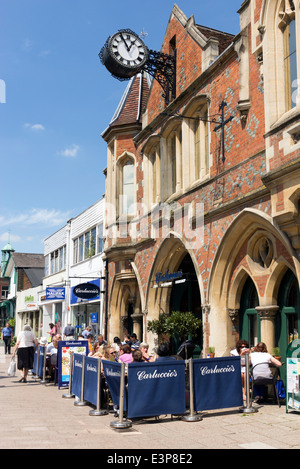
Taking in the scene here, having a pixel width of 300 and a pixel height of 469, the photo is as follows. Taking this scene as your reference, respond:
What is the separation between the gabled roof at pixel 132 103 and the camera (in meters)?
21.3

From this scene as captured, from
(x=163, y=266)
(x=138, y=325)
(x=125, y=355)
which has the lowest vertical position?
(x=125, y=355)

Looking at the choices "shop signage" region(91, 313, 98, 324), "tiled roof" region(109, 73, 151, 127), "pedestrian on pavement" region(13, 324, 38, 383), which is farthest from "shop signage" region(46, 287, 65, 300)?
"pedestrian on pavement" region(13, 324, 38, 383)

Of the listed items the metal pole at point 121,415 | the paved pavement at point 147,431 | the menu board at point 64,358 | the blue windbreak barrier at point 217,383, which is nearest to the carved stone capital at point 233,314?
the paved pavement at point 147,431

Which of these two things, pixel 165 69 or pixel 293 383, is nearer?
pixel 293 383

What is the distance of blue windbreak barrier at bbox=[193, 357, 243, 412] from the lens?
941 cm

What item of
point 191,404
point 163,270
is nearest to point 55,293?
point 163,270

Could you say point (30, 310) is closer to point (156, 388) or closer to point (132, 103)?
point (132, 103)

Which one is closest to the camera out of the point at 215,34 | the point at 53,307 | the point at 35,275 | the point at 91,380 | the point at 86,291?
the point at 91,380

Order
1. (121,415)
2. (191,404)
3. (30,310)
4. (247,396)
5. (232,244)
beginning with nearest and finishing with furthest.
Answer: (121,415) → (191,404) → (247,396) → (232,244) → (30,310)

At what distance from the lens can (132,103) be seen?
859 inches

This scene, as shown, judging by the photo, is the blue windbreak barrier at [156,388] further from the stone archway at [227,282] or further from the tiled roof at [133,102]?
the tiled roof at [133,102]

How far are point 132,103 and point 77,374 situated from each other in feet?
42.7

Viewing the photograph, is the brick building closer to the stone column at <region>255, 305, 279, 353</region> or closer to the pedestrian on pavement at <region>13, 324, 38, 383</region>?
the stone column at <region>255, 305, 279, 353</region>

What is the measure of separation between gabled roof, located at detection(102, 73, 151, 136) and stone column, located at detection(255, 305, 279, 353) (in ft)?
36.3
